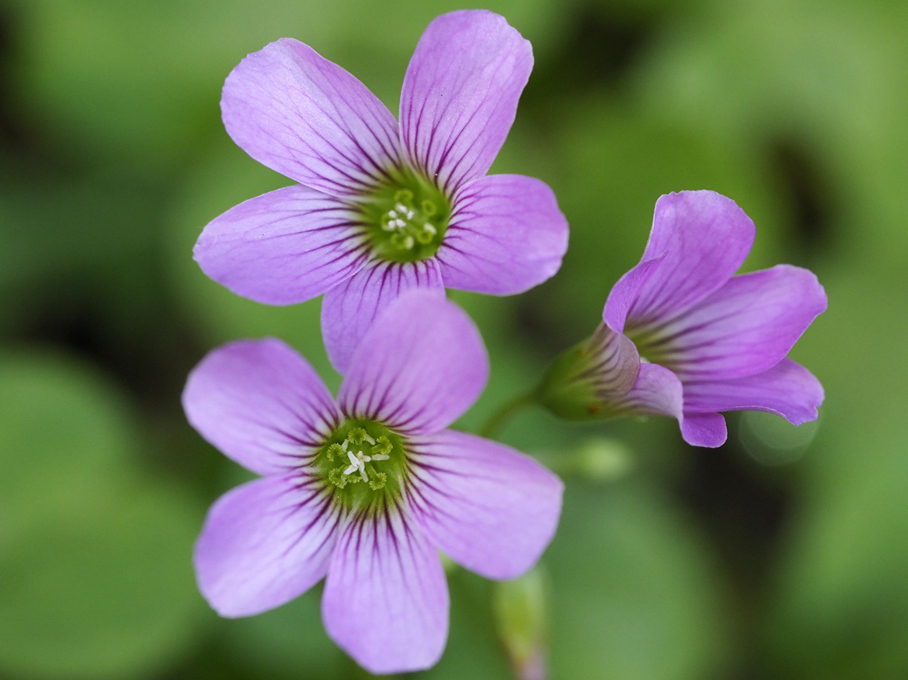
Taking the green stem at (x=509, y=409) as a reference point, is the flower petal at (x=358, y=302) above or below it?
above

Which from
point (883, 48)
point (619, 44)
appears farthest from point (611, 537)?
point (883, 48)

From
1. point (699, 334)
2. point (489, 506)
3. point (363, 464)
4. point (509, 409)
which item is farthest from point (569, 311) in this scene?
point (489, 506)

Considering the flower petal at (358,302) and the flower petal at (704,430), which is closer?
the flower petal at (704,430)

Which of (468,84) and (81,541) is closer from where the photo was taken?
(468,84)

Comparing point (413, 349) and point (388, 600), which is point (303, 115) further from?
point (388, 600)

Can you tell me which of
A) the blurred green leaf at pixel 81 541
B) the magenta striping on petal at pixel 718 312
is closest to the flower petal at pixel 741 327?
the magenta striping on petal at pixel 718 312

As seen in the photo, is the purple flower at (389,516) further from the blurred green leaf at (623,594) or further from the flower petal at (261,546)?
the blurred green leaf at (623,594)

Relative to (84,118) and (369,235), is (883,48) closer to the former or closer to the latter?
(369,235)
